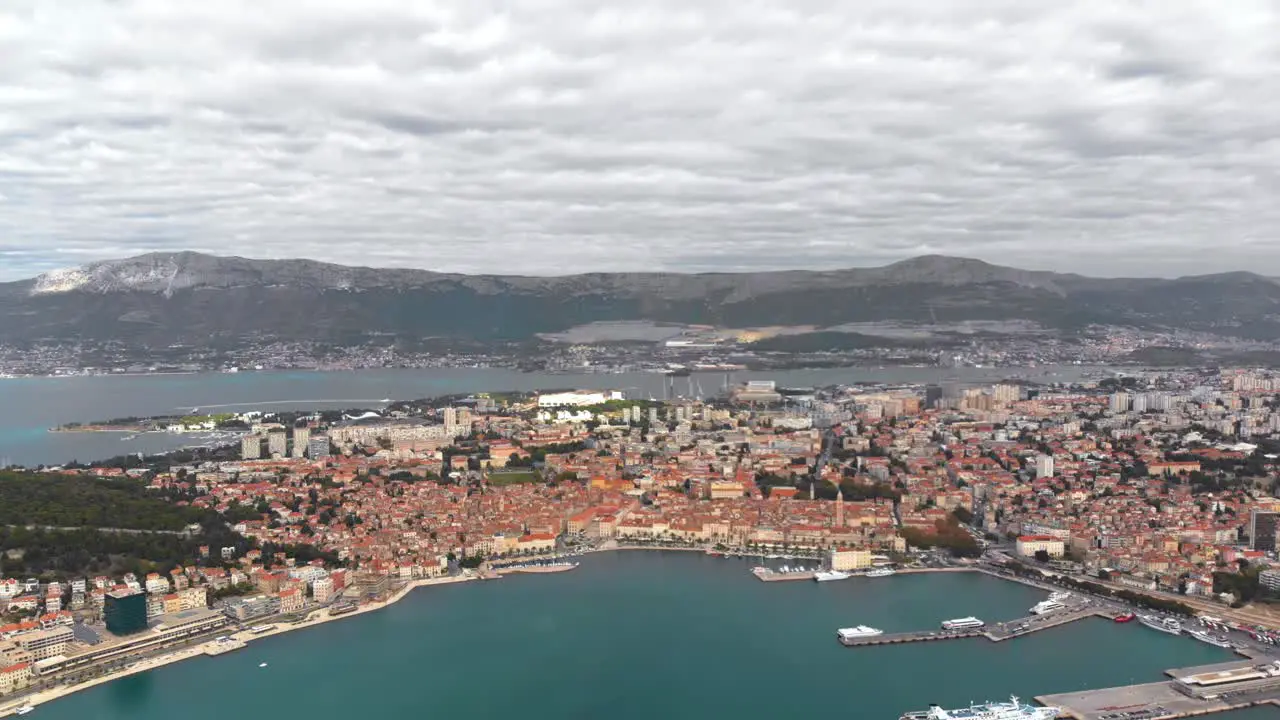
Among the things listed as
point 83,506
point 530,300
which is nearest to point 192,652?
point 83,506

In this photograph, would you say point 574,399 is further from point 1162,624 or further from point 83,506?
point 1162,624

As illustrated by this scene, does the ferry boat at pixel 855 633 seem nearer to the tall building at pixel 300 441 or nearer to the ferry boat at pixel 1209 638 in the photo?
the ferry boat at pixel 1209 638

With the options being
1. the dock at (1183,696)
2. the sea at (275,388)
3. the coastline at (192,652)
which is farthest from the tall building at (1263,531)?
the sea at (275,388)

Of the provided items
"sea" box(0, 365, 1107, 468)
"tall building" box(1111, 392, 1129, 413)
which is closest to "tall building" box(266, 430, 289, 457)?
"sea" box(0, 365, 1107, 468)

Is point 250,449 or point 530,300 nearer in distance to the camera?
point 250,449

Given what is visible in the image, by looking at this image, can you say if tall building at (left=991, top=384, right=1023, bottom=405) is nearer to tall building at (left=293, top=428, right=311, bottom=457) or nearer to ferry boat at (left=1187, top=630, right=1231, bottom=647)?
tall building at (left=293, top=428, right=311, bottom=457)

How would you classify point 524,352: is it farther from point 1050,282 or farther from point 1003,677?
point 1003,677

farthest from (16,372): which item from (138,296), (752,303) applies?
(752,303)
